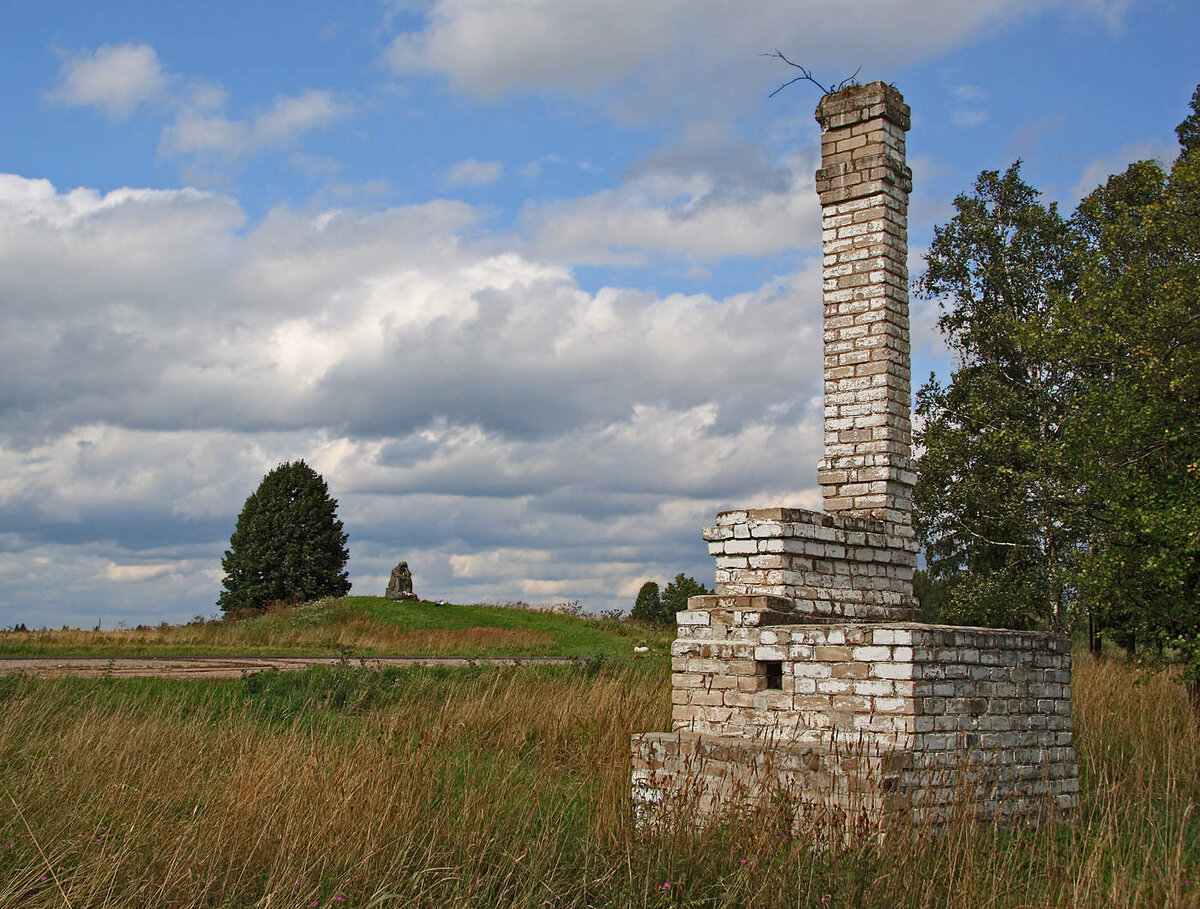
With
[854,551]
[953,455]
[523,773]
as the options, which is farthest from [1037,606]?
[523,773]

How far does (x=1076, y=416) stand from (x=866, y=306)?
821 cm

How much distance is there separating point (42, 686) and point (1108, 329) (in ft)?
49.7

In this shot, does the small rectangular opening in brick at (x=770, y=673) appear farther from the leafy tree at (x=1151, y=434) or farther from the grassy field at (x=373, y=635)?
the grassy field at (x=373, y=635)

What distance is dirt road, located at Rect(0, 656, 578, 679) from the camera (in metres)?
15.1

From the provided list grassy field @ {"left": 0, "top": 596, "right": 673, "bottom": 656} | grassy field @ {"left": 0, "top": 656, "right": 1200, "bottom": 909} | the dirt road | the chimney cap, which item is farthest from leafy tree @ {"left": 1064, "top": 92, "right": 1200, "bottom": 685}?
grassy field @ {"left": 0, "top": 596, "right": 673, "bottom": 656}

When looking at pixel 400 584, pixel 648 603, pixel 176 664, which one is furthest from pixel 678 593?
pixel 176 664

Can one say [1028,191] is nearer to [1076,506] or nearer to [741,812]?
[1076,506]

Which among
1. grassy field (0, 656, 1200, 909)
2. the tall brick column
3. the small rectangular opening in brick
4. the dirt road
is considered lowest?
grassy field (0, 656, 1200, 909)

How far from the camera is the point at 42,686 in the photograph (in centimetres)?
1270

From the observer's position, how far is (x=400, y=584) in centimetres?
3275

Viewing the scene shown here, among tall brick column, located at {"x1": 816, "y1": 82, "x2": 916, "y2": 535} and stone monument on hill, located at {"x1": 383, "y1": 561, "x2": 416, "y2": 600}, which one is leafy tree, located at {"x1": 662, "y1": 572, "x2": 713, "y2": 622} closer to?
stone monument on hill, located at {"x1": 383, "y1": 561, "x2": 416, "y2": 600}

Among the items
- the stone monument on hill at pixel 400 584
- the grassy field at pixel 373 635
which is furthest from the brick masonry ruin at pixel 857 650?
the stone monument on hill at pixel 400 584

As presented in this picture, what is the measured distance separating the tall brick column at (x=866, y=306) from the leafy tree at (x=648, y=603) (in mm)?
38307

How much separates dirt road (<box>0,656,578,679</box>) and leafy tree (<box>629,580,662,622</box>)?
2685 centimetres
